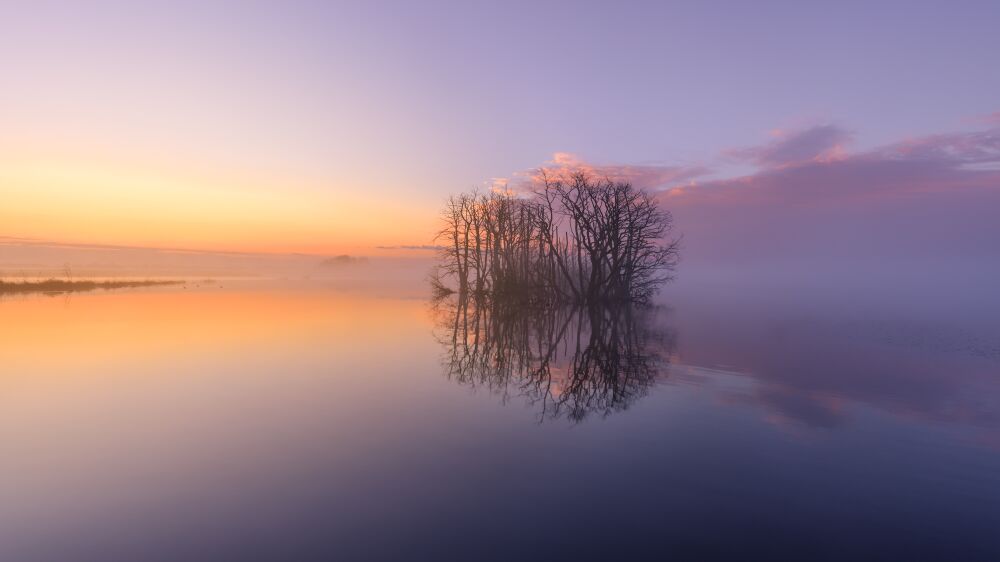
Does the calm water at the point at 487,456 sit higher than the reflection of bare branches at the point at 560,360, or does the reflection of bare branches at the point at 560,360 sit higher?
the calm water at the point at 487,456

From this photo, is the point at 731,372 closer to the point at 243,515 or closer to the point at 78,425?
the point at 243,515

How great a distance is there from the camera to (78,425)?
10.4 m

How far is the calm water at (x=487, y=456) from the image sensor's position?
6074 millimetres

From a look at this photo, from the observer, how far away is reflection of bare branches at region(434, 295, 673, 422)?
1344cm

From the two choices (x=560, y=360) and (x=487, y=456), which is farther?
(x=560, y=360)

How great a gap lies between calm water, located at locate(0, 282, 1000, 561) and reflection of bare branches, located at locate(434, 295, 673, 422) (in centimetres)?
17

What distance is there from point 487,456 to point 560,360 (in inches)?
422

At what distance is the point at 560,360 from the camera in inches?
758

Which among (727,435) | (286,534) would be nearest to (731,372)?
(727,435)

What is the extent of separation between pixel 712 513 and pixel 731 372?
39.8 ft

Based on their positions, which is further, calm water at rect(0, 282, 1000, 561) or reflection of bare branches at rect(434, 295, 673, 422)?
reflection of bare branches at rect(434, 295, 673, 422)

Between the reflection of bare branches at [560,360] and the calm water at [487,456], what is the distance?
0.54ft

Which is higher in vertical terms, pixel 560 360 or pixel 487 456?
pixel 487 456

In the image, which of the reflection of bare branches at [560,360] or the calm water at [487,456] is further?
the reflection of bare branches at [560,360]
